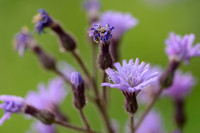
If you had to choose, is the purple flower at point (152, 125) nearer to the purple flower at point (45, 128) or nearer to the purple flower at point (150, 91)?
the purple flower at point (150, 91)

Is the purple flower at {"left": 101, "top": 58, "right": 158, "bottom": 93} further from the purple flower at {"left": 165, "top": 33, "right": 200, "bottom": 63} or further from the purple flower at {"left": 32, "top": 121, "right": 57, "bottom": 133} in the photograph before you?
the purple flower at {"left": 32, "top": 121, "right": 57, "bottom": 133}

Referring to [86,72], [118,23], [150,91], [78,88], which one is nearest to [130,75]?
[78,88]

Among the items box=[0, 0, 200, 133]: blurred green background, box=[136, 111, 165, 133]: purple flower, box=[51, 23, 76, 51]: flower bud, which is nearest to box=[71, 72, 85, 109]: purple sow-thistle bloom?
box=[51, 23, 76, 51]: flower bud

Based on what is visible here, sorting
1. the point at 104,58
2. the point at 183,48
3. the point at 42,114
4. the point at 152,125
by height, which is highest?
the point at 183,48

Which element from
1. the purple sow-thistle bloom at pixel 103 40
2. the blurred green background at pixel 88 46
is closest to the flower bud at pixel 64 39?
the purple sow-thistle bloom at pixel 103 40

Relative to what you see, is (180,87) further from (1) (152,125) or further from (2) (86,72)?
(2) (86,72)
